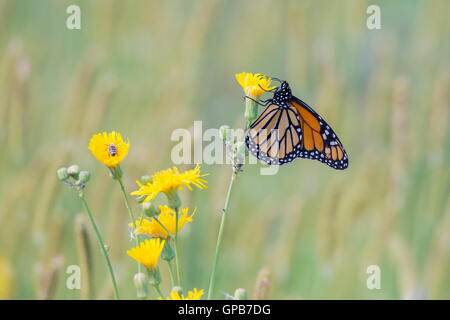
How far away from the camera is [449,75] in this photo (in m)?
2.26

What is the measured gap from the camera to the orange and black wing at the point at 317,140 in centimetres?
178

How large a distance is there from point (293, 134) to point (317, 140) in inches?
3.7

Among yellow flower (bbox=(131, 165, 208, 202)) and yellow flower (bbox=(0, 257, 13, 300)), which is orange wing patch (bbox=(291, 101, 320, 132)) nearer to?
yellow flower (bbox=(131, 165, 208, 202))

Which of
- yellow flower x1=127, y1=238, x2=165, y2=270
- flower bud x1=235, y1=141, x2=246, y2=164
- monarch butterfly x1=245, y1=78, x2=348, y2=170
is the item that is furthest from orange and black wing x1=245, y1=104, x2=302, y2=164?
yellow flower x1=127, y1=238, x2=165, y2=270

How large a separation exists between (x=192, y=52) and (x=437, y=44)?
1255mm

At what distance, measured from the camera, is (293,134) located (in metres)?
1.90

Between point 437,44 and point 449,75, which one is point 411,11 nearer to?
point 437,44

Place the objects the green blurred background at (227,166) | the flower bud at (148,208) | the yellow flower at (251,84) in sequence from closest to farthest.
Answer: the flower bud at (148,208) → the yellow flower at (251,84) → the green blurred background at (227,166)

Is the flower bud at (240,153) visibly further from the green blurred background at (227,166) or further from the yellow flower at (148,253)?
the green blurred background at (227,166)

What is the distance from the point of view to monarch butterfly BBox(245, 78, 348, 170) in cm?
178

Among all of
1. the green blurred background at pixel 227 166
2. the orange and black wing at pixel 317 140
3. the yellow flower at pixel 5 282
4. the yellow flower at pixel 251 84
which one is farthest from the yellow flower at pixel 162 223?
the yellow flower at pixel 5 282

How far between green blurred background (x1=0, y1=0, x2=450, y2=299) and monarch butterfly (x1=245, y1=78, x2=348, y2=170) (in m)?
0.28

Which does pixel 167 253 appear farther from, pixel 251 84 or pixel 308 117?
pixel 308 117

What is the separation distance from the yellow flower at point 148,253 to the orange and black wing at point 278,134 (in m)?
0.71
